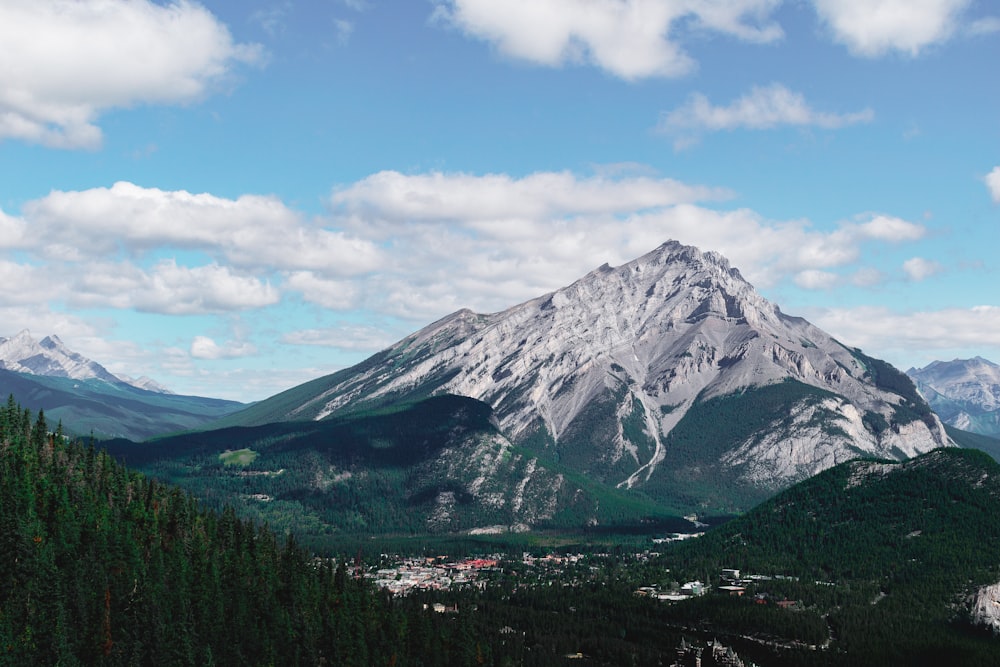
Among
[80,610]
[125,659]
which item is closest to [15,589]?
[80,610]

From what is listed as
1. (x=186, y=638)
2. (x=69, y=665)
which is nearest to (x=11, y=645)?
(x=69, y=665)

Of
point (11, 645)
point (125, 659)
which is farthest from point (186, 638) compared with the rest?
point (11, 645)

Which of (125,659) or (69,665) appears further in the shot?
(125,659)

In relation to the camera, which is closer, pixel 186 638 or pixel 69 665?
pixel 69 665

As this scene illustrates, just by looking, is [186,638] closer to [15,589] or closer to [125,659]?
[125,659]

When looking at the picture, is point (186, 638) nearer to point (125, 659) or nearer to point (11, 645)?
point (125, 659)

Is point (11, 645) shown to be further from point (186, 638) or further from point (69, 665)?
point (186, 638)
